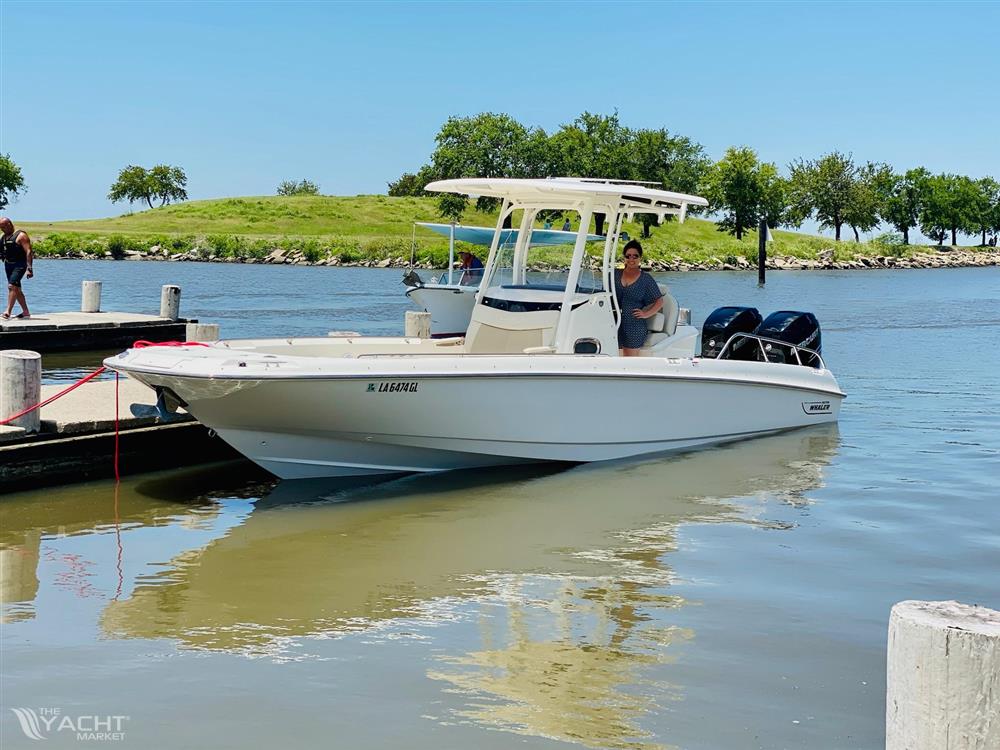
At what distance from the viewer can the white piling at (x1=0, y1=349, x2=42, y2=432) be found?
32.1ft

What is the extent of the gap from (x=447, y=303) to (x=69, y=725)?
57.8 feet

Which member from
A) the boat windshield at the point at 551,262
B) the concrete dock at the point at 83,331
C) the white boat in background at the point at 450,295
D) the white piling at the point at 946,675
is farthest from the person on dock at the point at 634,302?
the white boat in background at the point at 450,295

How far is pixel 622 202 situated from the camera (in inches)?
464

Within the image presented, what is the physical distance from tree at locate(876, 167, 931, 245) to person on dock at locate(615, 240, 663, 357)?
126863mm

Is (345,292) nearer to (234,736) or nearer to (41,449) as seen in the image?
(41,449)

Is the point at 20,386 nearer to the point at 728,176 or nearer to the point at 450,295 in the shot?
the point at 450,295

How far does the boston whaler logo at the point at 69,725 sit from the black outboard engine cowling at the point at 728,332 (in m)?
8.87

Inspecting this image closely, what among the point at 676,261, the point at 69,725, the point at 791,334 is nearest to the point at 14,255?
the point at 791,334

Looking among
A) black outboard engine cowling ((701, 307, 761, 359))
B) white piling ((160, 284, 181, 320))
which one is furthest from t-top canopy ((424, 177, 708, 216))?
white piling ((160, 284, 181, 320))

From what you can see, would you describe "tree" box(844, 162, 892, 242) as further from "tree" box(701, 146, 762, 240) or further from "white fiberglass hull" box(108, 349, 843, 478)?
"white fiberglass hull" box(108, 349, 843, 478)

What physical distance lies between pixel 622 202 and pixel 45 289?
119ft

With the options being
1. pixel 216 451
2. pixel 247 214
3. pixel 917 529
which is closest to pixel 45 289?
pixel 216 451

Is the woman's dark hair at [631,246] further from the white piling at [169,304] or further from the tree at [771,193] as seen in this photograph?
the tree at [771,193]

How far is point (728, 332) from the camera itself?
1356 centimetres
